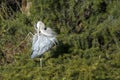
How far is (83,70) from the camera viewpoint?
381cm

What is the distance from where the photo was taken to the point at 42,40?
165 inches

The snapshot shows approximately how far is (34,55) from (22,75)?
A: 31 centimetres

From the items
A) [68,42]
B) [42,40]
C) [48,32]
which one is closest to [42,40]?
[42,40]

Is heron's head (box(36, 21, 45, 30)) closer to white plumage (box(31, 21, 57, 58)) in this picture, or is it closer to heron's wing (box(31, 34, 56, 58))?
white plumage (box(31, 21, 57, 58))

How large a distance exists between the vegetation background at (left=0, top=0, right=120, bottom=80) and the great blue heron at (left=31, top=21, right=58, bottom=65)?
2.4 inches

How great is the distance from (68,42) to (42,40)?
313 mm

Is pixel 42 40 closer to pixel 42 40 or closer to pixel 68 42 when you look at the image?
pixel 42 40

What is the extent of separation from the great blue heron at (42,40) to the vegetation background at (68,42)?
2.4 inches

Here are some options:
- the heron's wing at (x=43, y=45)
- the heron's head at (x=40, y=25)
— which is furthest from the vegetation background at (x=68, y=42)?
the heron's head at (x=40, y=25)

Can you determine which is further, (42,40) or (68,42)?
(68,42)

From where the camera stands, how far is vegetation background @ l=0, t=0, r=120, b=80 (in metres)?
3.92

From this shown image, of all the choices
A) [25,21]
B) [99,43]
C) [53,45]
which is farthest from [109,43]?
[25,21]

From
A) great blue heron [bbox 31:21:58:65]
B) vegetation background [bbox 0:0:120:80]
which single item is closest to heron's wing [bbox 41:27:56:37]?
great blue heron [bbox 31:21:58:65]

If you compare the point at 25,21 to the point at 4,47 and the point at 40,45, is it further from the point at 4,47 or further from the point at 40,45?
the point at 40,45
